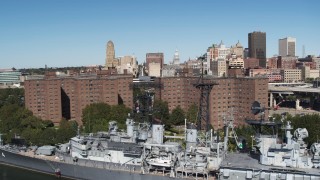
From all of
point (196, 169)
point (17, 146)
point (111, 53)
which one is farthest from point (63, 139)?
point (111, 53)

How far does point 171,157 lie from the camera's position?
104 ft

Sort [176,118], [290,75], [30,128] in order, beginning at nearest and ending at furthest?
1. [30,128]
2. [176,118]
3. [290,75]

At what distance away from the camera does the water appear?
1604 inches

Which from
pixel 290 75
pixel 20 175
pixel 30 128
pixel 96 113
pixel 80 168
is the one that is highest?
pixel 290 75

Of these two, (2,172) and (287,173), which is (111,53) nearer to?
(2,172)

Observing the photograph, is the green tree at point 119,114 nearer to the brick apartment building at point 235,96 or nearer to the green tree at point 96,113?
the green tree at point 96,113

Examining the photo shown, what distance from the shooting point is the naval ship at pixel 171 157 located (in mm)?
27656

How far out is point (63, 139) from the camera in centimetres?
4909

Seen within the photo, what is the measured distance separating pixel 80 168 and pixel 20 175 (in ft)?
34.0

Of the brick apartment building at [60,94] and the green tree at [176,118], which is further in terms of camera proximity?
the brick apartment building at [60,94]

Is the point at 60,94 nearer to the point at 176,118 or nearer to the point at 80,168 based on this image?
the point at 176,118

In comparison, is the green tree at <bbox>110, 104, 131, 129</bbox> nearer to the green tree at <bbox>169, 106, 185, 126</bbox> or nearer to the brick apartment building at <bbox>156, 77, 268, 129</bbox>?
the green tree at <bbox>169, 106, 185, 126</bbox>

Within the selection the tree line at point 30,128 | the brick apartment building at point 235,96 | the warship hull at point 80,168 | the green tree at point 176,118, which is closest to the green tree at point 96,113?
the tree line at point 30,128

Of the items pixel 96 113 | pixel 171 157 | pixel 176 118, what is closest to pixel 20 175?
pixel 171 157
